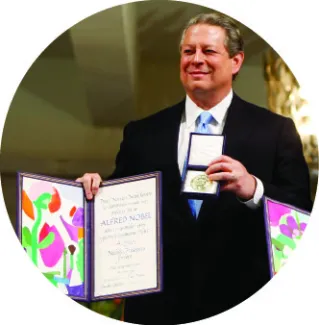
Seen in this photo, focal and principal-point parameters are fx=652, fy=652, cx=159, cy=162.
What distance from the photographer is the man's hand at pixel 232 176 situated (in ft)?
5.36

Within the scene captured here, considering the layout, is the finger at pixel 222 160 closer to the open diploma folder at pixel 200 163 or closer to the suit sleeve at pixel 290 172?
the open diploma folder at pixel 200 163

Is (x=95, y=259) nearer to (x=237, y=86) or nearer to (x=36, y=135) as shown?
(x=36, y=135)

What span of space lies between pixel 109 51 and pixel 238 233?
566mm

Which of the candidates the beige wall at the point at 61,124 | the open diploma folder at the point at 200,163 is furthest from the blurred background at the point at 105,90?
the open diploma folder at the point at 200,163

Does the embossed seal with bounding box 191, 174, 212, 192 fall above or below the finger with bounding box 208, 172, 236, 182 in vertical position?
below

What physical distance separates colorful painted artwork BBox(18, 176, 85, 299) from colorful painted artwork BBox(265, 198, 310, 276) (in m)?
0.47

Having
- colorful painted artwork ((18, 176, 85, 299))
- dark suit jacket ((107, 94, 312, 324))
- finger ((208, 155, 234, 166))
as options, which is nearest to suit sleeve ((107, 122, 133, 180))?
dark suit jacket ((107, 94, 312, 324))

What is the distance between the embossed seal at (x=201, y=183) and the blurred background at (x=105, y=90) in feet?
0.66

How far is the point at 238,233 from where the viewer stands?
1626mm

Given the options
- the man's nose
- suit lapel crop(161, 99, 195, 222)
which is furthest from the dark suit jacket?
the man's nose

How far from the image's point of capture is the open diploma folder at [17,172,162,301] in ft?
5.27

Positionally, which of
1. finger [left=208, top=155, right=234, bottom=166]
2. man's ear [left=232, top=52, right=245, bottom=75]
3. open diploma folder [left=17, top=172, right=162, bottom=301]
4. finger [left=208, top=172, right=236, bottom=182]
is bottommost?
open diploma folder [left=17, top=172, right=162, bottom=301]

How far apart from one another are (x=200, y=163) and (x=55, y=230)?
0.40 metres

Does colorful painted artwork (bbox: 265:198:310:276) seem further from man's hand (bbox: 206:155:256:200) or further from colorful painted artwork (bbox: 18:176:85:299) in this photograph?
colorful painted artwork (bbox: 18:176:85:299)
